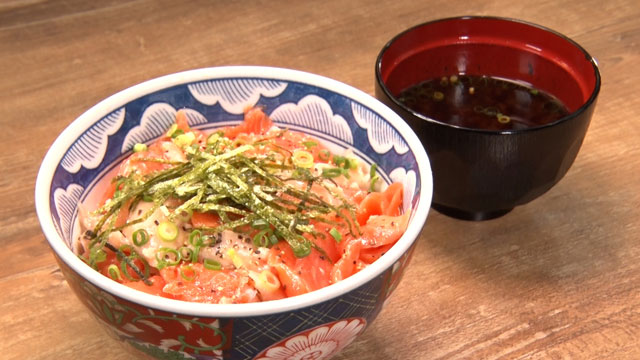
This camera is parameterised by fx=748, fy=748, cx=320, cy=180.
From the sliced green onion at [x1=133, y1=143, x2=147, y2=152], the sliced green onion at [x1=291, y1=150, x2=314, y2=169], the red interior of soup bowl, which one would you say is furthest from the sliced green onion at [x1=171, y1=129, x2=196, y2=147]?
the red interior of soup bowl

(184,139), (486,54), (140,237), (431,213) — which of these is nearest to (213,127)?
(184,139)

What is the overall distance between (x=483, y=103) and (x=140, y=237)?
0.95 meters

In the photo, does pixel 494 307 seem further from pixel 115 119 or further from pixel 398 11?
pixel 398 11

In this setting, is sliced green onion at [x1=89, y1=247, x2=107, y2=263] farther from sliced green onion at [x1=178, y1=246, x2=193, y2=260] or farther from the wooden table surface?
the wooden table surface

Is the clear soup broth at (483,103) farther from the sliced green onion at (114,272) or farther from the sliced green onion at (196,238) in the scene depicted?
the sliced green onion at (114,272)

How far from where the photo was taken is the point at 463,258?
1.78m

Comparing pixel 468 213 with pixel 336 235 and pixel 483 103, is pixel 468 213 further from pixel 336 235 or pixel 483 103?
pixel 336 235

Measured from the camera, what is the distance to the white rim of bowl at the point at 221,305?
112cm

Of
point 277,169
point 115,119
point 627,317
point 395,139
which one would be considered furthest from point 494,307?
point 115,119

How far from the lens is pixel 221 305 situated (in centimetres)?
112

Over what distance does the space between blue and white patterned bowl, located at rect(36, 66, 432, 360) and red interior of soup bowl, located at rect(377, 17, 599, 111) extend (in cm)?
31

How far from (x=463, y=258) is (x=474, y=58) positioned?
0.57m

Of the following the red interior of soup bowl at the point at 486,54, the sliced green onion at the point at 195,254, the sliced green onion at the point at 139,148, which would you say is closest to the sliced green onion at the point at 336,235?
the sliced green onion at the point at 195,254

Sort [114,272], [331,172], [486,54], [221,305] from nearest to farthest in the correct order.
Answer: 1. [221,305]
2. [114,272]
3. [331,172]
4. [486,54]
